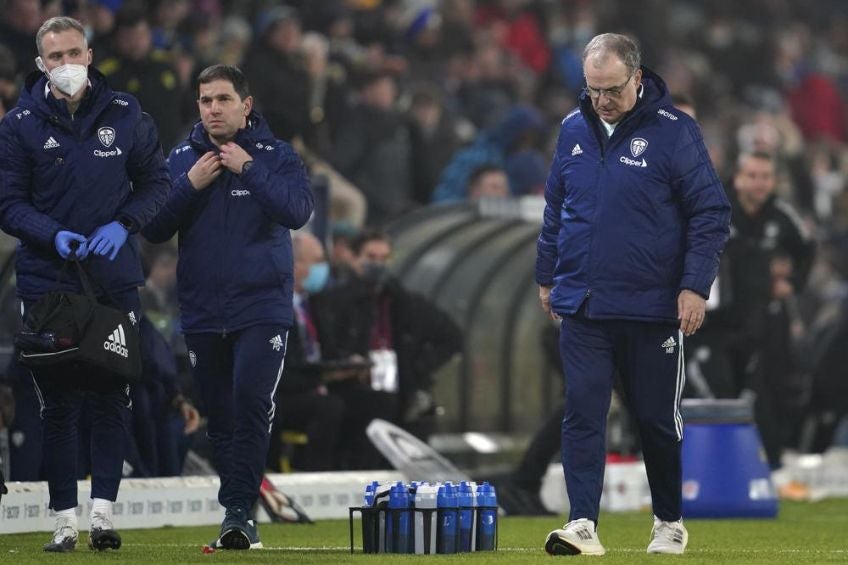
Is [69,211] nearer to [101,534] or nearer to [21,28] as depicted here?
[101,534]

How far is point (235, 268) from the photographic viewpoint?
9430mm

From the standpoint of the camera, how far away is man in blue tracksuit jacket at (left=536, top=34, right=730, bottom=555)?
885 centimetres

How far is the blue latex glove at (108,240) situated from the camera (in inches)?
Result: 357

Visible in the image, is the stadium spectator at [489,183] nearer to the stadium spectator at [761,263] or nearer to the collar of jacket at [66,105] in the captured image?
the stadium spectator at [761,263]

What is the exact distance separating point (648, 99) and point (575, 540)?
201 cm

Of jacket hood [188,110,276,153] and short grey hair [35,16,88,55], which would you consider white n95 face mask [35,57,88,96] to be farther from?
jacket hood [188,110,276,153]

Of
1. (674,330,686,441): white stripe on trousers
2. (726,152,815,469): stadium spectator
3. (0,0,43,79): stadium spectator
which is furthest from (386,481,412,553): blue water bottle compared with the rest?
(726,152,815,469): stadium spectator

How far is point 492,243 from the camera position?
1755cm

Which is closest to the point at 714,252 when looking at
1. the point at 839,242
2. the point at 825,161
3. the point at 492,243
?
the point at 492,243

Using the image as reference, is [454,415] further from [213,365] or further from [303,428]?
[213,365]

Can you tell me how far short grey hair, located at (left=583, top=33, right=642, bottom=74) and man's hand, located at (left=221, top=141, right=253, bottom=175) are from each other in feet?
5.51

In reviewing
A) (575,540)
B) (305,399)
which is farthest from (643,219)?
(305,399)

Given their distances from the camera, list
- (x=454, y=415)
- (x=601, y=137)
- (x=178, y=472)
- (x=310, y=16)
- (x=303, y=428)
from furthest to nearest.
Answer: (x=310, y=16)
(x=454, y=415)
(x=303, y=428)
(x=178, y=472)
(x=601, y=137)

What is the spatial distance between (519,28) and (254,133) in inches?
689
